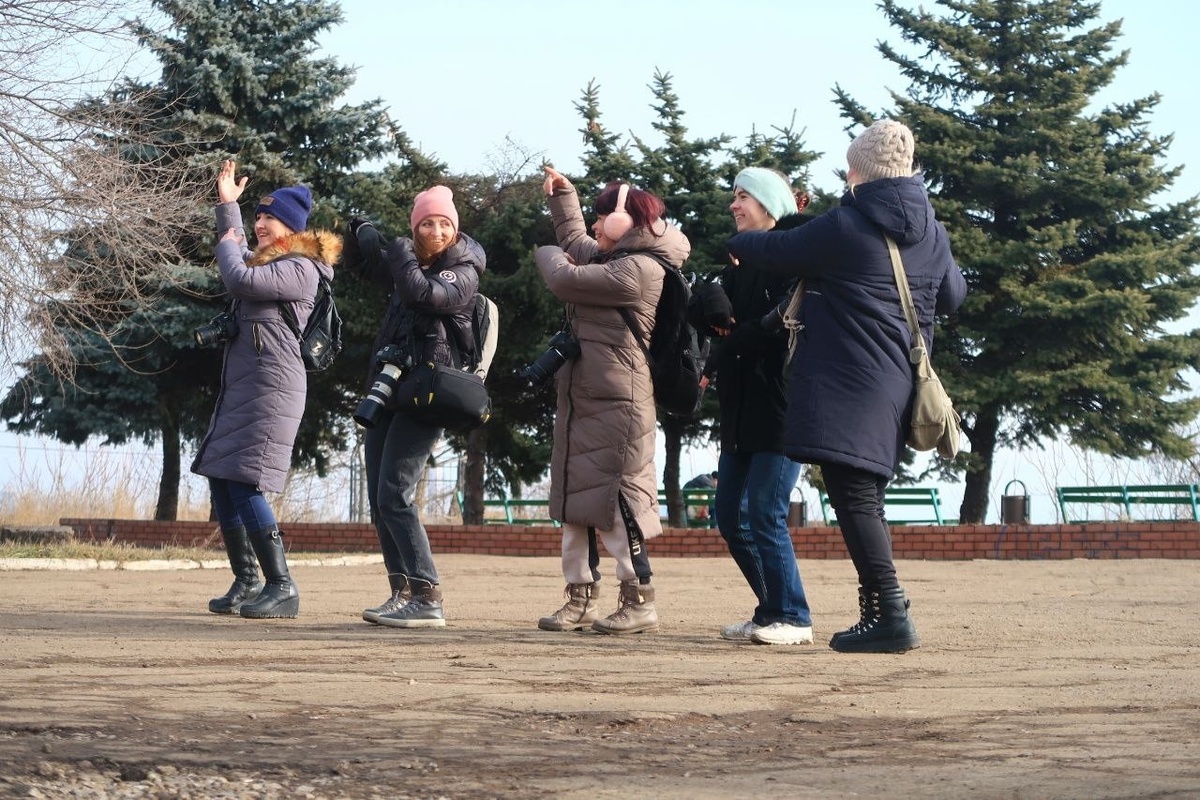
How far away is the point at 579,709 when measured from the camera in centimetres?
432

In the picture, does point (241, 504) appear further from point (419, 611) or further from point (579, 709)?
point (579, 709)

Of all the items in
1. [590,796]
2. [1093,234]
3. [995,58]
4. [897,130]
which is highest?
[995,58]

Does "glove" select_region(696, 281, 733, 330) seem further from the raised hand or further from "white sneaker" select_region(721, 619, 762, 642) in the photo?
the raised hand

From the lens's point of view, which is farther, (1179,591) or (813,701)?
(1179,591)

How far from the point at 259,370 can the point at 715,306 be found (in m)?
2.23

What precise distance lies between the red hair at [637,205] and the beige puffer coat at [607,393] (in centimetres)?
4

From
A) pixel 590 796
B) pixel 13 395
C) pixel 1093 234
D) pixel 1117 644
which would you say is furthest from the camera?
pixel 1093 234

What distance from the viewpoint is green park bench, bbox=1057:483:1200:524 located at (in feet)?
56.3

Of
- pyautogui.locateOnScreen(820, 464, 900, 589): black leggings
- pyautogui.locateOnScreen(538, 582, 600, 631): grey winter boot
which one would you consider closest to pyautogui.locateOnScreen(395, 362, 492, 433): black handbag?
pyautogui.locateOnScreen(538, 582, 600, 631): grey winter boot

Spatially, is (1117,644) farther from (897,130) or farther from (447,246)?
(447,246)

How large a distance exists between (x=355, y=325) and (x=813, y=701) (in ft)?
51.1

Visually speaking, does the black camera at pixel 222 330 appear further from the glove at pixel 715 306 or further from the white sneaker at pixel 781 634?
the white sneaker at pixel 781 634

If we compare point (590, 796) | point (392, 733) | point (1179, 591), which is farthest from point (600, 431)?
point (1179, 591)

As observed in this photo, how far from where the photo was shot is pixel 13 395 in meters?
21.1
